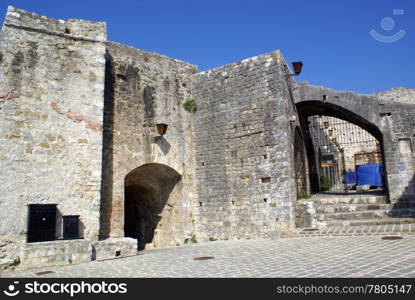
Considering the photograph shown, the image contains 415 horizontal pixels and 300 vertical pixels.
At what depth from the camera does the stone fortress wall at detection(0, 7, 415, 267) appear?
824cm

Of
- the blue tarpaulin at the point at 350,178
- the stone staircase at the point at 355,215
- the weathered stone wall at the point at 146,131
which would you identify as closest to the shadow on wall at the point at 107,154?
the weathered stone wall at the point at 146,131

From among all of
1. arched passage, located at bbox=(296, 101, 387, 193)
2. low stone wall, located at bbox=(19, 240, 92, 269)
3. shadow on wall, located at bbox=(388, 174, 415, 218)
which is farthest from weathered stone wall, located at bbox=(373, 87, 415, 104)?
low stone wall, located at bbox=(19, 240, 92, 269)

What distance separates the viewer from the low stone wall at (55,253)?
741 cm

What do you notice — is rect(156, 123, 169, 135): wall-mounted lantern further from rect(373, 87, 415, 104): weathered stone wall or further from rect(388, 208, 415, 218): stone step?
rect(373, 87, 415, 104): weathered stone wall

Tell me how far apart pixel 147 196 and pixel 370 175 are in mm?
10535

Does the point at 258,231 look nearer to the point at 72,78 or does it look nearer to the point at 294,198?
the point at 294,198

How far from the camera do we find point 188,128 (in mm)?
12281

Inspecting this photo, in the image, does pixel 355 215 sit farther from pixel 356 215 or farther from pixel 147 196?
pixel 147 196

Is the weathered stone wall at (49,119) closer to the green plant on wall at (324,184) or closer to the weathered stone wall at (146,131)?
the weathered stone wall at (146,131)

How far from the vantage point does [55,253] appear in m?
7.59

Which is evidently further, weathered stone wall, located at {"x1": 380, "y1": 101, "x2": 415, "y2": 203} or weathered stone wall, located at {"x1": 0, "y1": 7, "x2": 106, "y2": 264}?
weathered stone wall, located at {"x1": 380, "y1": 101, "x2": 415, "y2": 203}

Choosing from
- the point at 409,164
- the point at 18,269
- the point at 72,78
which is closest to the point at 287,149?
the point at 409,164

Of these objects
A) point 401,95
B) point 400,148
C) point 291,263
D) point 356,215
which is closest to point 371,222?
point 356,215

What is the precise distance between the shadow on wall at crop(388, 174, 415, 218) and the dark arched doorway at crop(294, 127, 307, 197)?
2.70 m
